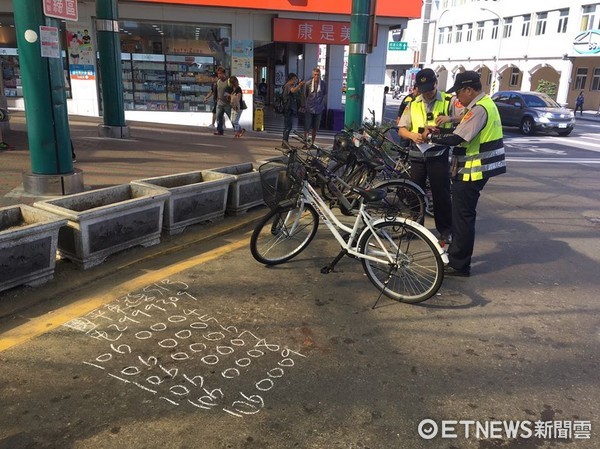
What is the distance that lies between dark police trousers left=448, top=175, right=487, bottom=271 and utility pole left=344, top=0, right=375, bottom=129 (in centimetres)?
408

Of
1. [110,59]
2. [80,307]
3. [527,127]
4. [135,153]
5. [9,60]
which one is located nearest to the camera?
[80,307]

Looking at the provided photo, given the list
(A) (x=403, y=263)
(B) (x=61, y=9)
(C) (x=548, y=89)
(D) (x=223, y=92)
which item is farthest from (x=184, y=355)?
(C) (x=548, y=89)

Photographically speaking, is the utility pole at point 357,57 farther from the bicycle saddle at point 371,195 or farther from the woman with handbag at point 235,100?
the bicycle saddle at point 371,195

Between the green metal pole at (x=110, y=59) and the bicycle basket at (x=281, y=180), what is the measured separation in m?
7.16

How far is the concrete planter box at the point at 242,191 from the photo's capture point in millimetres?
6250

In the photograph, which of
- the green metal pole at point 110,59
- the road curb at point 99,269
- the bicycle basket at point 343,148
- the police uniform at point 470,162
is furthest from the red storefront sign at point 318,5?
the police uniform at point 470,162

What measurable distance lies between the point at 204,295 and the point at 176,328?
0.59 metres

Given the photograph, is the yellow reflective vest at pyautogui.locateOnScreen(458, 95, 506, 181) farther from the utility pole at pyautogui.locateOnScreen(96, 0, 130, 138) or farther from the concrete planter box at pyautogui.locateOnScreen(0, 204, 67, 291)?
the utility pole at pyautogui.locateOnScreen(96, 0, 130, 138)

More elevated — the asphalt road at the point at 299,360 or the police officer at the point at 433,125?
the police officer at the point at 433,125

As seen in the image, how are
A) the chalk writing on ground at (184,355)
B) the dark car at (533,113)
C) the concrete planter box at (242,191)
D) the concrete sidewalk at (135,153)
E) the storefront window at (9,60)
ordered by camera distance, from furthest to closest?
the dark car at (533,113) < the storefront window at (9,60) < the concrete sidewalk at (135,153) < the concrete planter box at (242,191) < the chalk writing on ground at (184,355)

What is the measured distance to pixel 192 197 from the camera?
219 inches

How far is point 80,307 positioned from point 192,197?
1.97 m

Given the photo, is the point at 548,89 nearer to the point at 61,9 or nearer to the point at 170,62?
the point at 170,62

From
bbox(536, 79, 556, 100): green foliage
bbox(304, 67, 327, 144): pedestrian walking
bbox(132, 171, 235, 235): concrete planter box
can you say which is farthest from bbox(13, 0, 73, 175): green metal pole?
bbox(536, 79, 556, 100): green foliage
